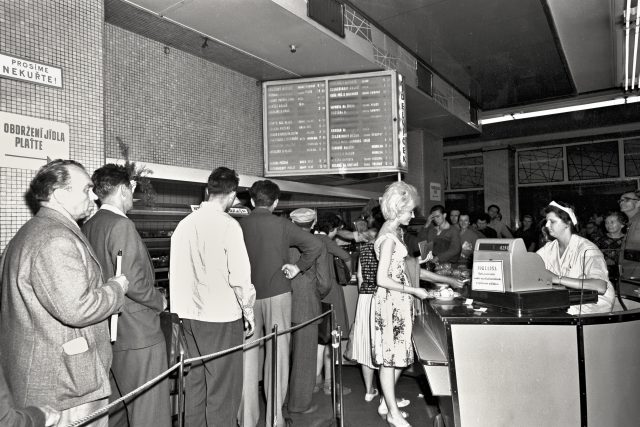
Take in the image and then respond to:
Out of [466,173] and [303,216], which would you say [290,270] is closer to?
[303,216]

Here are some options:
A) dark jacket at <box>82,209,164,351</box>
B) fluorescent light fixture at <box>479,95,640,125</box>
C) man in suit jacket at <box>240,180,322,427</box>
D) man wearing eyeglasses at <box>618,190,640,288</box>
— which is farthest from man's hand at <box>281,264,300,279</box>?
fluorescent light fixture at <box>479,95,640,125</box>

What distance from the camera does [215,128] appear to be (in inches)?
172

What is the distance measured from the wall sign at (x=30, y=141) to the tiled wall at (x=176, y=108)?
790 mm

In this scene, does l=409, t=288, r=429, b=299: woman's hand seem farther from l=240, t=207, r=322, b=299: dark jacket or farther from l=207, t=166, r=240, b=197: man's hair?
l=207, t=166, r=240, b=197: man's hair

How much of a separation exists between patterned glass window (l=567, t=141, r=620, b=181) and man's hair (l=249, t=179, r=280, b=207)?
9.21 metres

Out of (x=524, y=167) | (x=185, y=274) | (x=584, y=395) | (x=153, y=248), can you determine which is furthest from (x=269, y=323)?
(x=524, y=167)

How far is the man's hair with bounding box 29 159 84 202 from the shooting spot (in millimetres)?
1969

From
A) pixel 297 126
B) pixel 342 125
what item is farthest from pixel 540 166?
pixel 297 126

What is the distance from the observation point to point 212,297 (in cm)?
286

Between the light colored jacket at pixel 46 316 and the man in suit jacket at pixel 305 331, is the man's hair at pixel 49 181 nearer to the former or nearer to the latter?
the light colored jacket at pixel 46 316

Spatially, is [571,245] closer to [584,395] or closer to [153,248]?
[584,395]

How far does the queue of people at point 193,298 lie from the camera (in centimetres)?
180

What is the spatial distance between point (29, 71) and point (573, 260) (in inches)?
133

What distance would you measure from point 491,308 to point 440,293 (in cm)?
47
